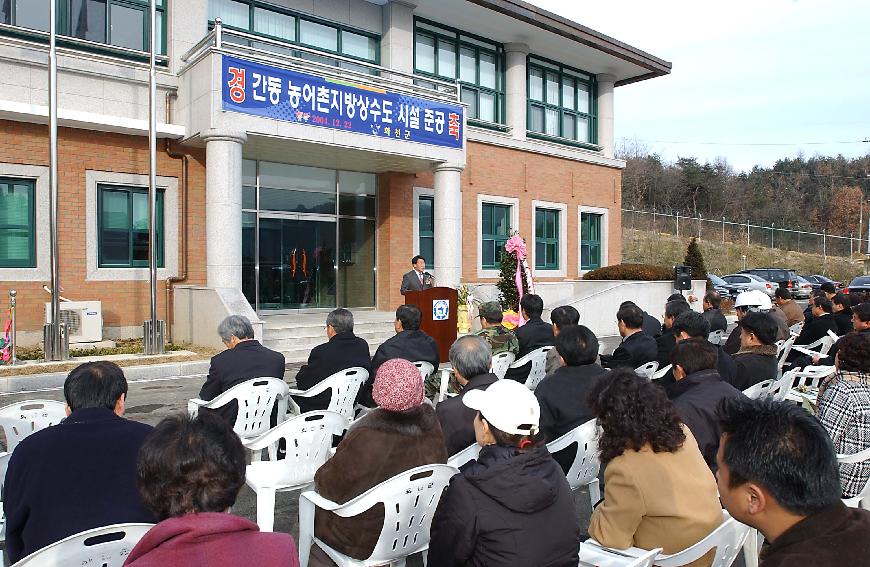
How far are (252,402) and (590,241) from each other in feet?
61.5

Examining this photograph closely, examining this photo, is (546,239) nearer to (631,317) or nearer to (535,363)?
(535,363)

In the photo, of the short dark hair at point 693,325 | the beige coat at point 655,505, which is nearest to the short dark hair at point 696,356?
the beige coat at point 655,505

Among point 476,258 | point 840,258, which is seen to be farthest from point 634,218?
point 476,258

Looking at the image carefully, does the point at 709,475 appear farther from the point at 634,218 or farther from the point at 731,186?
the point at 731,186

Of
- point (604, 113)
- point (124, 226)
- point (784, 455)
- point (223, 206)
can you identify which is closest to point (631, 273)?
point (604, 113)

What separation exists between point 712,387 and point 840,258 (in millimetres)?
53717

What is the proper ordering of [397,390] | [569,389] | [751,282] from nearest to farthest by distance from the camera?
[397,390] → [569,389] → [751,282]

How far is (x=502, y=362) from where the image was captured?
6449mm

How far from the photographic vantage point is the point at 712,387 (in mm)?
3682

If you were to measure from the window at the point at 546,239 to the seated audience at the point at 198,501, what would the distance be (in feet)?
61.4

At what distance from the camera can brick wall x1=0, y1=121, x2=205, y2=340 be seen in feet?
37.8

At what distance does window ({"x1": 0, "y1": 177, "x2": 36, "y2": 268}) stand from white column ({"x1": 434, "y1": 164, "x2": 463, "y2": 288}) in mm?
8279

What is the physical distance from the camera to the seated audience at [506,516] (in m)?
2.31

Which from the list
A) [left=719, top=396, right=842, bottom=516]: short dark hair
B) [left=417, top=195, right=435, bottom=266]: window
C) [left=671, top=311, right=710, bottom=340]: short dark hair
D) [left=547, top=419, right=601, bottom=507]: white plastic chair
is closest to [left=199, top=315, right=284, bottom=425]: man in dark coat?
[left=547, top=419, right=601, bottom=507]: white plastic chair
